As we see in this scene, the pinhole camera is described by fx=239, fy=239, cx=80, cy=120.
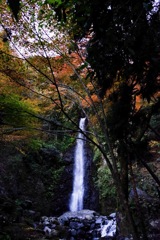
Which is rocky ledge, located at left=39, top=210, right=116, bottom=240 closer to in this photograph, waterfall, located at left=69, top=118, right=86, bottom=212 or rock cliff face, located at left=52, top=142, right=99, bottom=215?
rock cliff face, located at left=52, top=142, right=99, bottom=215

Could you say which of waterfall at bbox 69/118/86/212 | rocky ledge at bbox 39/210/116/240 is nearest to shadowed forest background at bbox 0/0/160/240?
waterfall at bbox 69/118/86/212

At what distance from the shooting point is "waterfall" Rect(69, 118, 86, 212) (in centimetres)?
1419

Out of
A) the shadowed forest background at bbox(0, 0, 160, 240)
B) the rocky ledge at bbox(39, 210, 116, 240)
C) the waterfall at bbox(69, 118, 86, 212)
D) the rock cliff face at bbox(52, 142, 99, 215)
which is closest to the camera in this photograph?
the shadowed forest background at bbox(0, 0, 160, 240)

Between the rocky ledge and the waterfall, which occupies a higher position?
the waterfall

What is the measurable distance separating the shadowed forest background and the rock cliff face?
8cm

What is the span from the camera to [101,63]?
8.82ft

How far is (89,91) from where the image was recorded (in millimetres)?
6320

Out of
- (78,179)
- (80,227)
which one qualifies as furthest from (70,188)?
(80,227)

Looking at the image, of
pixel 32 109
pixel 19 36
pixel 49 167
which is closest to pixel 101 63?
pixel 19 36

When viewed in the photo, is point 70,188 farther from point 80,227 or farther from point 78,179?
point 80,227

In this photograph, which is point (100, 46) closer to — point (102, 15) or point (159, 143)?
point (102, 15)

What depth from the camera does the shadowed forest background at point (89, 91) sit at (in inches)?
95.7

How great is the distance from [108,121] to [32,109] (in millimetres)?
4805

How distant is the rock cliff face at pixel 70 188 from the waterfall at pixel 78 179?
0.25 meters
